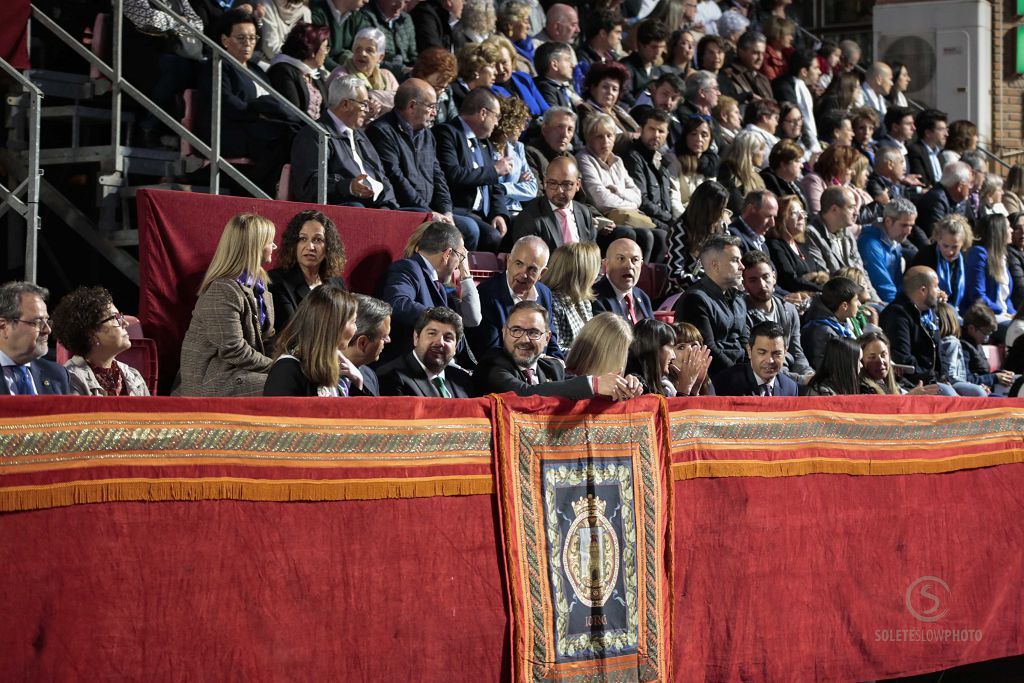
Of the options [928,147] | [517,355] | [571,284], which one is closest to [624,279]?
[571,284]

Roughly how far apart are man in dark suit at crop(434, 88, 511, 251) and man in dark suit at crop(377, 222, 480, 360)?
1287mm

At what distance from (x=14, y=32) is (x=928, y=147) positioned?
9223mm

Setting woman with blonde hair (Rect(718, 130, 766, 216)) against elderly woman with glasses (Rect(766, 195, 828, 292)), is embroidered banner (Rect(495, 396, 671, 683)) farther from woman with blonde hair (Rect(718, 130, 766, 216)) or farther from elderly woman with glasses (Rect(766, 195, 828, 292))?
woman with blonde hair (Rect(718, 130, 766, 216))

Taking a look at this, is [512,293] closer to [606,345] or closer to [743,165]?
[606,345]

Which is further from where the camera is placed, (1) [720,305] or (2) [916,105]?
(2) [916,105]

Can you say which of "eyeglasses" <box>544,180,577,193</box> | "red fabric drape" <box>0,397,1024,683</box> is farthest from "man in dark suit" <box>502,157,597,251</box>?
"red fabric drape" <box>0,397,1024,683</box>

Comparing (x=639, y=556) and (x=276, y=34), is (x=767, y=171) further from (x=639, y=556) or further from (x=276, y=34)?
(x=639, y=556)

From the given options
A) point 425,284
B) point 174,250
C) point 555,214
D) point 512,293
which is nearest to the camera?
point 174,250

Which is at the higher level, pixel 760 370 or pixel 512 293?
pixel 512 293

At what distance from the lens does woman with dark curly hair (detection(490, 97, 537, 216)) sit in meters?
8.58

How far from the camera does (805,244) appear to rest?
964cm

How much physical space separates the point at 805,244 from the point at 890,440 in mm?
4384

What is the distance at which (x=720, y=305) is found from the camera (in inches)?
298
